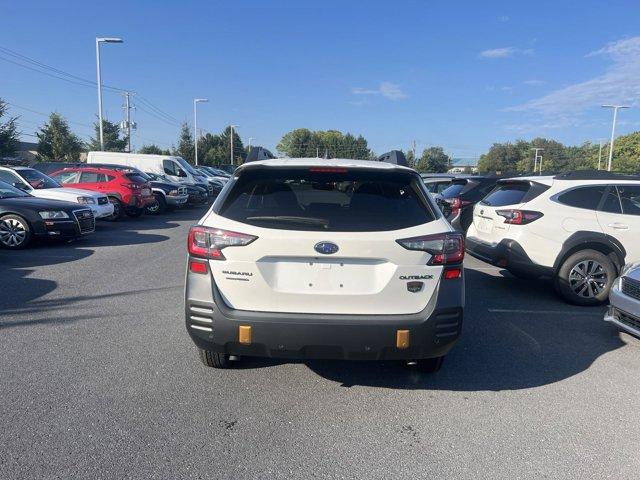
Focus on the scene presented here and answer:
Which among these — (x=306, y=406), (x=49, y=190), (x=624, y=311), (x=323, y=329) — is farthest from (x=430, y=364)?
(x=49, y=190)

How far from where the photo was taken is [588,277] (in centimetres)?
623

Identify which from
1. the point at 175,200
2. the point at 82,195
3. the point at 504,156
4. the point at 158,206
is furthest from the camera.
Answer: the point at 504,156

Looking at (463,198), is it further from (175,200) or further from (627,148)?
(627,148)

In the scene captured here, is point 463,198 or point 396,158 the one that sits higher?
point 396,158

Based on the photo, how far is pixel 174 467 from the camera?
270 centimetres

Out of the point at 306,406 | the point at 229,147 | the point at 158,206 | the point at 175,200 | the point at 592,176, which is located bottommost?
the point at 306,406

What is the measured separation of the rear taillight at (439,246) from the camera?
3121 mm

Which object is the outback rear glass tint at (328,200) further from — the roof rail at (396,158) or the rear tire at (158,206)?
the rear tire at (158,206)

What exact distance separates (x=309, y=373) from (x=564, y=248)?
4.01 metres

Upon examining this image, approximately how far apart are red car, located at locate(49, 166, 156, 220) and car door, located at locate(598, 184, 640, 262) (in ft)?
43.9

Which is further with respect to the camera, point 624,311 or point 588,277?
point 588,277

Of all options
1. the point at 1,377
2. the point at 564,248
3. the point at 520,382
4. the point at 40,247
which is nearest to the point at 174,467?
the point at 1,377

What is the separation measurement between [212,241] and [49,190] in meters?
11.4

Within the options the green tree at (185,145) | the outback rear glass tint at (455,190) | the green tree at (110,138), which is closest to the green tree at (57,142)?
the green tree at (110,138)
